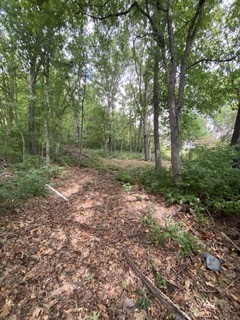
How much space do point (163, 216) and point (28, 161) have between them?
6.81 metres

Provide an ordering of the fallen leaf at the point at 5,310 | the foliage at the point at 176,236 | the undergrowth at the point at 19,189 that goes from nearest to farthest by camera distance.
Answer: the fallen leaf at the point at 5,310 < the foliage at the point at 176,236 < the undergrowth at the point at 19,189

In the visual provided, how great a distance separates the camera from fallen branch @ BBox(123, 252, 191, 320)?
1927 millimetres

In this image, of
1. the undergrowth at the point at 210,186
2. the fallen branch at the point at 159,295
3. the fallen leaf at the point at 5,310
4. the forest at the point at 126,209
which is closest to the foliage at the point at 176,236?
the forest at the point at 126,209

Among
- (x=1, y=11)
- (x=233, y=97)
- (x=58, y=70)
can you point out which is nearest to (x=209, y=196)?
(x=233, y=97)

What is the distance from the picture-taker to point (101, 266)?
2.52m

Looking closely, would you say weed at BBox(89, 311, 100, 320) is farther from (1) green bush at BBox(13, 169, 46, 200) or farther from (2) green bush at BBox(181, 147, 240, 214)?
(1) green bush at BBox(13, 169, 46, 200)

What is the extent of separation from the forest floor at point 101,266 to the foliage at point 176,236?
0.10 metres

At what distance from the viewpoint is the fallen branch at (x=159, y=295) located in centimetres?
193

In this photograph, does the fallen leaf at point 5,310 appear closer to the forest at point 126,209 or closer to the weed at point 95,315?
the forest at point 126,209

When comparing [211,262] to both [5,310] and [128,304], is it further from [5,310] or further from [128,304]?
[5,310]

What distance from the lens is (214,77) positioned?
22.1ft

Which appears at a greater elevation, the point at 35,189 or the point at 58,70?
the point at 58,70

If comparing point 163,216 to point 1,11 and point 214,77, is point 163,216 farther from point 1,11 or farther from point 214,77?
point 1,11

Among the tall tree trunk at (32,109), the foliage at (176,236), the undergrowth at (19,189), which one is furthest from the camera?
the tall tree trunk at (32,109)
